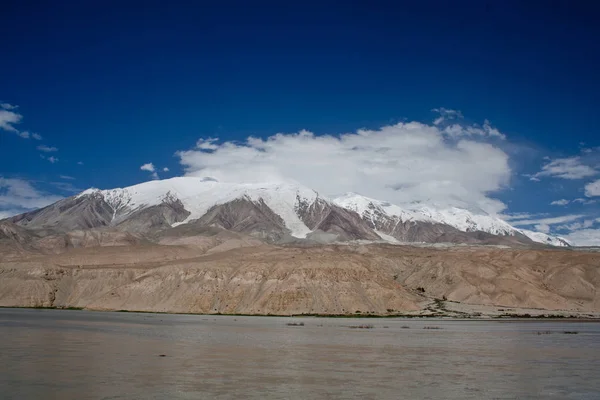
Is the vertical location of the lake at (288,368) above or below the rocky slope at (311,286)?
below

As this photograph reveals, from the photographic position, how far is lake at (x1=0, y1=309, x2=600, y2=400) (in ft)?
91.8

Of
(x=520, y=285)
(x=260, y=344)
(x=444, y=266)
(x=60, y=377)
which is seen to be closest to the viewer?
(x=60, y=377)

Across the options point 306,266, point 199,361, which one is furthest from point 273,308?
point 199,361

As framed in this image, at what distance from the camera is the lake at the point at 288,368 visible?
91.8 feet

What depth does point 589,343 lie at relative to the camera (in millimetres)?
58125

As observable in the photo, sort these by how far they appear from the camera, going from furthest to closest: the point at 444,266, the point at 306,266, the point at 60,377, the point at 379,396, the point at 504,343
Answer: the point at 444,266 < the point at 306,266 < the point at 504,343 < the point at 60,377 < the point at 379,396

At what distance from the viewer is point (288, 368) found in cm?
3669

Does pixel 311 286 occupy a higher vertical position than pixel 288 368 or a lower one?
higher

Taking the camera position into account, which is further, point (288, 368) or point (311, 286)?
point (311, 286)

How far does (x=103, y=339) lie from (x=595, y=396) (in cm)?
3983

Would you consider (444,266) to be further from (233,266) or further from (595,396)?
(595,396)

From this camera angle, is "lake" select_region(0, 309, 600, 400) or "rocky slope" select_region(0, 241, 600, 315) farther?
"rocky slope" select_region(0, 241, 600, 315)

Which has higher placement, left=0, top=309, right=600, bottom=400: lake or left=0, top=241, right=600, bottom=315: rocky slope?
left=0, top=241, right=600, bottom=315: rocky slope

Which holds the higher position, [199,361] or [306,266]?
[306,266]
